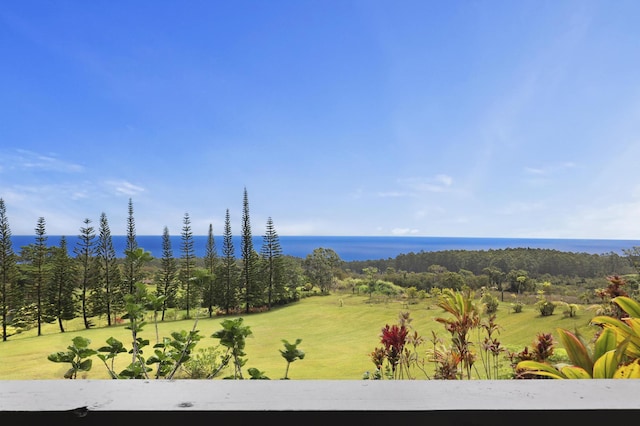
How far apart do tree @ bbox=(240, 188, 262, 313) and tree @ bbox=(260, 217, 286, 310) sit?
0.78 ft

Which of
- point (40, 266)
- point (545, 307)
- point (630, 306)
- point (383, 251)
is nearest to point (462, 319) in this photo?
point (630, 306)

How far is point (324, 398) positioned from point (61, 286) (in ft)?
20.6

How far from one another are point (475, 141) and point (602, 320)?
11.1ft

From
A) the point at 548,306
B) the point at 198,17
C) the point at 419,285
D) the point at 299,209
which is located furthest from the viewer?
the point at 299,209

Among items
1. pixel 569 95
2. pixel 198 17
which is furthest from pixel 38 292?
pixel 569 95

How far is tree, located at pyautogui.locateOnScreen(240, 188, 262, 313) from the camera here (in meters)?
7.08

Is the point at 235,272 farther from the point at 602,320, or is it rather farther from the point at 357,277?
the point at 602,320

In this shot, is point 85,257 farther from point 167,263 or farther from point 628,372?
point 628,372

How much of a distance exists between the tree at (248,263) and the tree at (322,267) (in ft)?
3.80

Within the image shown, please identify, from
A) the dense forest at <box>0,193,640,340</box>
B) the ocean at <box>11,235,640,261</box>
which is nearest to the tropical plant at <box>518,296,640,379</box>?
the dense forest at <box>0,193,640,340</box>

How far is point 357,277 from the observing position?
656cm

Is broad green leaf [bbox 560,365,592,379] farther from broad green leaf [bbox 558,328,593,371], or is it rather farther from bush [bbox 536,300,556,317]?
bush [bbox 536,300,556,317]

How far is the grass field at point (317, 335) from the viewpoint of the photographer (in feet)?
10.4

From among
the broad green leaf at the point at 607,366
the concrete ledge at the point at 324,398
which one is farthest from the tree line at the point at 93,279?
the broad green leaf at the point at 607,366
